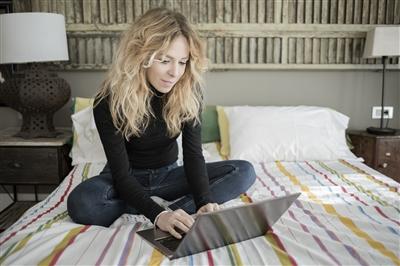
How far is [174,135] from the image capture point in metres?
1.56

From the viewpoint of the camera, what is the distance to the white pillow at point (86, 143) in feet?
6.94

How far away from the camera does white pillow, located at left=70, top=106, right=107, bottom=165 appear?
212 centimetres

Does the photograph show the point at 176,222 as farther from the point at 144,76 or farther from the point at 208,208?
the point at 144,76

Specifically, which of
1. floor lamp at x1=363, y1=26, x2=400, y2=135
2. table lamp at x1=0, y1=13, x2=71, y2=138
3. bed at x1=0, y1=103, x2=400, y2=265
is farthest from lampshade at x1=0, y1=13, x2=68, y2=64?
floor lamp at x1=363, y1=26, x2=400, y2=135

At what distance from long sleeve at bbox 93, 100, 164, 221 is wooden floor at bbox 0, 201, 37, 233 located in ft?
4.21

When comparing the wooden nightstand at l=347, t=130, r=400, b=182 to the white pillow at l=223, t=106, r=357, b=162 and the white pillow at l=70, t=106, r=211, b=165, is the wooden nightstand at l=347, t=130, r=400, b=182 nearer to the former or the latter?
the white pillow at l=223, t=106, r=357, b=162

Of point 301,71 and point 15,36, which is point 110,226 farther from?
point 301,71

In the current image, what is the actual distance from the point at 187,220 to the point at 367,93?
1994mm

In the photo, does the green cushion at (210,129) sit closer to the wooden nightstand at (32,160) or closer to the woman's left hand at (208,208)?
the wooden nightstand at (32,160)

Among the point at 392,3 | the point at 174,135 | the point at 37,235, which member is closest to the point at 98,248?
the point at 37,235

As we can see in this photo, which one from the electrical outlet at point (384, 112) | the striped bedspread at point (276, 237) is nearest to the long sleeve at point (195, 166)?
the striped bedspread at point (276, 237)

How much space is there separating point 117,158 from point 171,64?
37 centimetres

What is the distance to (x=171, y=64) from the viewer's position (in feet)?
4.41

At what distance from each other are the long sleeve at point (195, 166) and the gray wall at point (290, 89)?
44.2 inches
